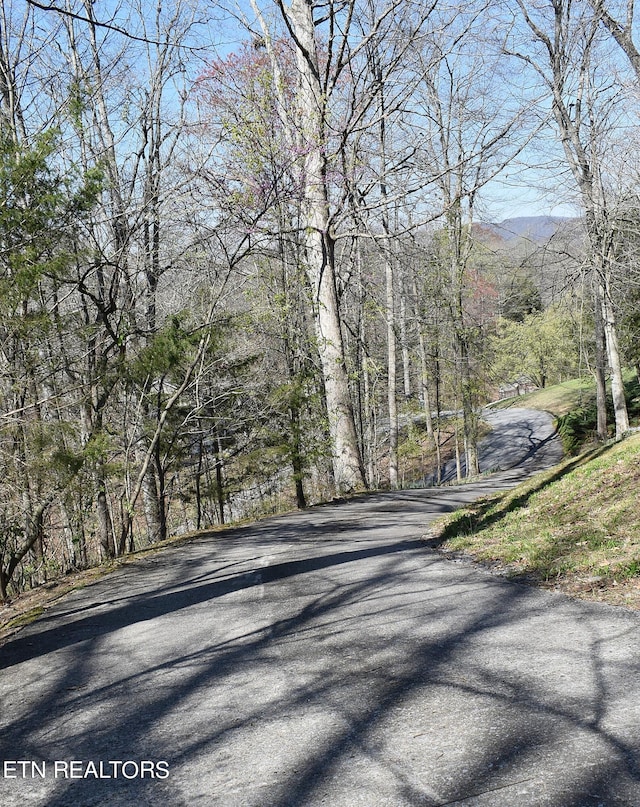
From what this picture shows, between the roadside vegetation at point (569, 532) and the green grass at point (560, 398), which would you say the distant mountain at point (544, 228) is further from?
the green grass at point (560, 398)

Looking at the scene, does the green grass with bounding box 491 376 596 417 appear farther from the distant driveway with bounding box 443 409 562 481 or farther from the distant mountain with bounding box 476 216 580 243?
the distant mountain with bounding box 476 216 580 243

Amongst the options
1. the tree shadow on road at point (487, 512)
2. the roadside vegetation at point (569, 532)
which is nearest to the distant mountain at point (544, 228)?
the tree shadow on road at point (487, 512)

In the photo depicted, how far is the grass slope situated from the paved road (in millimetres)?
338

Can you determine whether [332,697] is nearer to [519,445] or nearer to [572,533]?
[572,533]

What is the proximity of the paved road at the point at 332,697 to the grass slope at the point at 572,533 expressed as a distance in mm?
338

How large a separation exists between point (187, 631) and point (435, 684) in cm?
231

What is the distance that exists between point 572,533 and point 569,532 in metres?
0.08

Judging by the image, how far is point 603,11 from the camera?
1277cm

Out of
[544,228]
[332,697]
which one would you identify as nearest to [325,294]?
[544,228]

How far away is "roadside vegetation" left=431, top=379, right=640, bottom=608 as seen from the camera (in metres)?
5.19

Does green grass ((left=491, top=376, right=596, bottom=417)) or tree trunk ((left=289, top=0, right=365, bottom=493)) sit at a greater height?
tree trunk ((left=289, top=0, right=365, bottom=493))

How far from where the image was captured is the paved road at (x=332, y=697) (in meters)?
2.74

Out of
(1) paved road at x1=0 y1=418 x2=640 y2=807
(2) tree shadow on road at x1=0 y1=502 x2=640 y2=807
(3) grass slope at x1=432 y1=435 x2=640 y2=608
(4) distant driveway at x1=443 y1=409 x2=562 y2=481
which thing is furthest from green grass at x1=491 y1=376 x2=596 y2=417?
(2) tree shadow on road at x1=0 y1=502 x2=640 y2=807

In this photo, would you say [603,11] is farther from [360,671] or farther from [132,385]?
[360,671]
